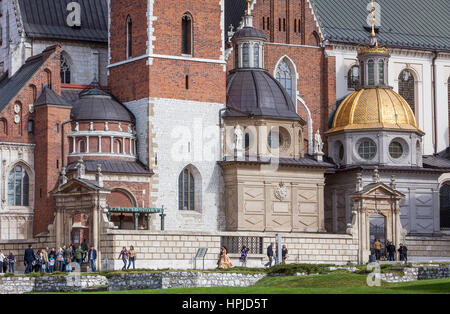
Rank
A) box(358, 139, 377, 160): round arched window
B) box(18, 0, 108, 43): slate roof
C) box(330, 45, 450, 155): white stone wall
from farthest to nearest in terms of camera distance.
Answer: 1. box(330, 45, 450, 155): white stone wall
2. box(358, 139, 377, 160): round arched window
3. box(18, 0, 108, 43): slate roof

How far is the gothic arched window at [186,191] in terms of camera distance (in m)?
73.0

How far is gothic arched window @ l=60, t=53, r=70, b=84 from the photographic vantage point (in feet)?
270

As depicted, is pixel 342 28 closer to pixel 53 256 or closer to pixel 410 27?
pixel 410 27

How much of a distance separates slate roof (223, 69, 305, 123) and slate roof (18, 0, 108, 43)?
11.0 metres

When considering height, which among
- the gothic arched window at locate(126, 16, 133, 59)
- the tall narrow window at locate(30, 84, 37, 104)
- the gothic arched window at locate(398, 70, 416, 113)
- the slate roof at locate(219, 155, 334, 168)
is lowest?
the slate roof at locate(219, 155, 334, 168)

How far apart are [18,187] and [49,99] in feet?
17.8

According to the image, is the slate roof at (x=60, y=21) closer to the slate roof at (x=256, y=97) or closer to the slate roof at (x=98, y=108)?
the slate roof at (x=98, y=108)

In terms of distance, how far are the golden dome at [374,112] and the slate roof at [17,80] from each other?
2026cm

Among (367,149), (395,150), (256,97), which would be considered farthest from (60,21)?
(395,150)

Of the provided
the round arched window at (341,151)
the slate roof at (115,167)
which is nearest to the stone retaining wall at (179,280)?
the slate roof at (115,167)

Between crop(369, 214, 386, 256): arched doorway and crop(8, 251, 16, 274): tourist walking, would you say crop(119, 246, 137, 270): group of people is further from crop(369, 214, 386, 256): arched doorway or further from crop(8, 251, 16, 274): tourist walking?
crop(369, 214, 386, 256): arched doorway

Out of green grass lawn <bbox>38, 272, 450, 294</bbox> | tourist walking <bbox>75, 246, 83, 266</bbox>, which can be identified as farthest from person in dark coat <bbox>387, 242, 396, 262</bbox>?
tourist walking <bbox>75, 246, 83, 266</bbox>

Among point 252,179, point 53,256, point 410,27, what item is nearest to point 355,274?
point 53,256

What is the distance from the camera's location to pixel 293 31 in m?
83.5
